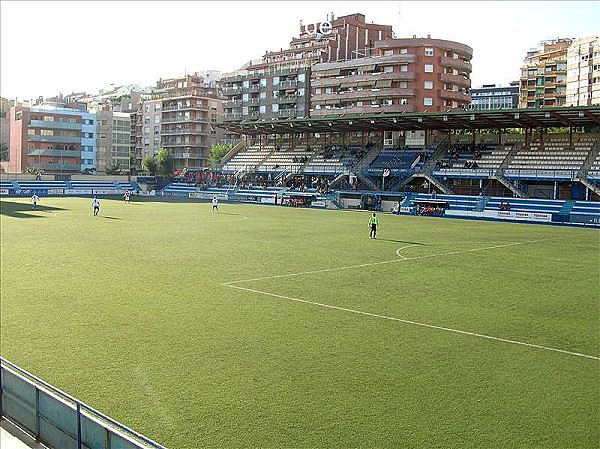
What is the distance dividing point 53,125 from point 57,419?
115 meters

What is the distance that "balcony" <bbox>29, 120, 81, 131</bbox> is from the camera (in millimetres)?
111562

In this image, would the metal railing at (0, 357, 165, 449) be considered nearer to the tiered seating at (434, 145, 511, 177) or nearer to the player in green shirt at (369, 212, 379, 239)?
the player in green shirt at (369, 212, 379, 239)

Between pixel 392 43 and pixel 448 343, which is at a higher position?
pixel 392 43

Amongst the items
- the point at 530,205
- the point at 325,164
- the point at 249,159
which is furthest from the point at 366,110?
the point at 530,205

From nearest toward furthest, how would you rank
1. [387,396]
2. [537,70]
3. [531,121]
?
[387,396], [531,121], [537,70]

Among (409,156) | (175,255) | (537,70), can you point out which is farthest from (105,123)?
(175,255)

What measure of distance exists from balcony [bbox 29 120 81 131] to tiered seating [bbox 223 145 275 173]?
38.2 m

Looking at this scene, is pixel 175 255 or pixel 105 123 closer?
pixel 175 255

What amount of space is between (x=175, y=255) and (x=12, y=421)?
693 inches

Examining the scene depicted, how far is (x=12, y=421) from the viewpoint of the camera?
977 cm

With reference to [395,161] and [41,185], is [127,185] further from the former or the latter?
[395,161]

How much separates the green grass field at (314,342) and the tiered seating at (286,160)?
177 ft

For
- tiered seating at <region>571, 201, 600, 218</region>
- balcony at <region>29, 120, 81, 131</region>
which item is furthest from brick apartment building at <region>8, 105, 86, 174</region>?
tiered seating at <region>571, 201, 600, 218</region>

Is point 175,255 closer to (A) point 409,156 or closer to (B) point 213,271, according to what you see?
(B) point 213,271
